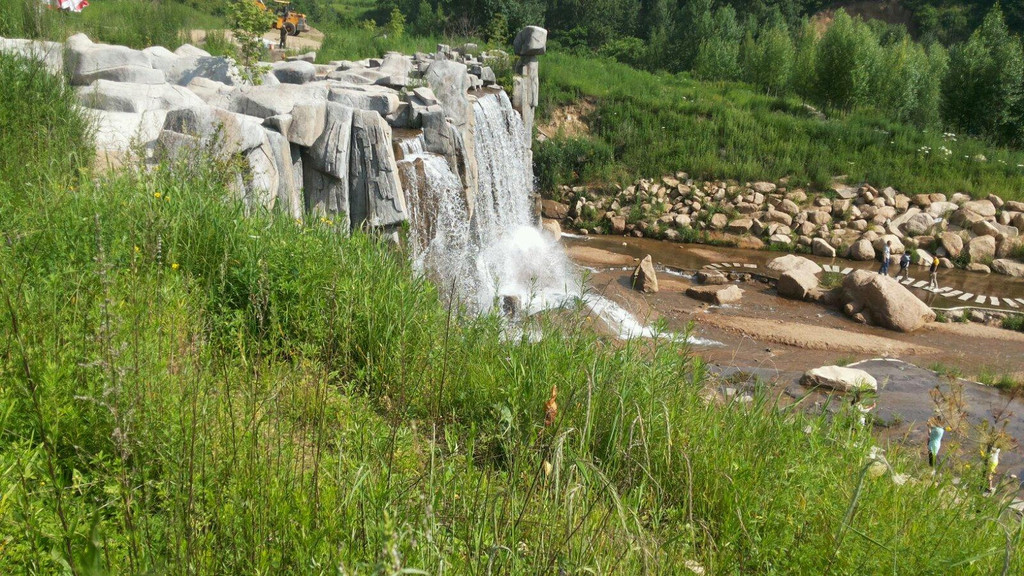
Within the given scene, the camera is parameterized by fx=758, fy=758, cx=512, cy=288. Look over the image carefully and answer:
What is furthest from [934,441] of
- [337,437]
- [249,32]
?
[249,32]

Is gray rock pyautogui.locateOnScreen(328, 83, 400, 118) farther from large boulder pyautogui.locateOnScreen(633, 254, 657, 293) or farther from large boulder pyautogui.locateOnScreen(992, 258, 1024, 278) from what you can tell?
large boulder pyautogui.locateOnScreen(992, 258, 1024, 278)

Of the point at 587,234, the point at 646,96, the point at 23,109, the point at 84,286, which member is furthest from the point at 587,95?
the point at 84,286

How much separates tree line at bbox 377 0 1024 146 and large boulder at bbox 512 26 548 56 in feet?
5.68

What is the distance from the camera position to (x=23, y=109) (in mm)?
4559

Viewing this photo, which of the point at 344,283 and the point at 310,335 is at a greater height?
the point at 344,283

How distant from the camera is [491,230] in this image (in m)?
11.9

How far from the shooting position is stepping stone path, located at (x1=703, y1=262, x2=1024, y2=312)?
540 inches

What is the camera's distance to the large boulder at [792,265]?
46.8 ft

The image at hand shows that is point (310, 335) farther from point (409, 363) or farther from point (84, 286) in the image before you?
point (84, 286)

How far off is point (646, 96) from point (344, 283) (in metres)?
18.6

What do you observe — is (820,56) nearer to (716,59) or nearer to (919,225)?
(716,59)

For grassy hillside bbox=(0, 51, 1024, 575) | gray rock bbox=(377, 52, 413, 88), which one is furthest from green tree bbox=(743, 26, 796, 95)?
grassy hillside bbox=(0, 51, 1024, 575)

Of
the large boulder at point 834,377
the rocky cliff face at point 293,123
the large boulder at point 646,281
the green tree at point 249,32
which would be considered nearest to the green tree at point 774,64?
the large boulder at point 646,281

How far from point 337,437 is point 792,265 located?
1317 cm
